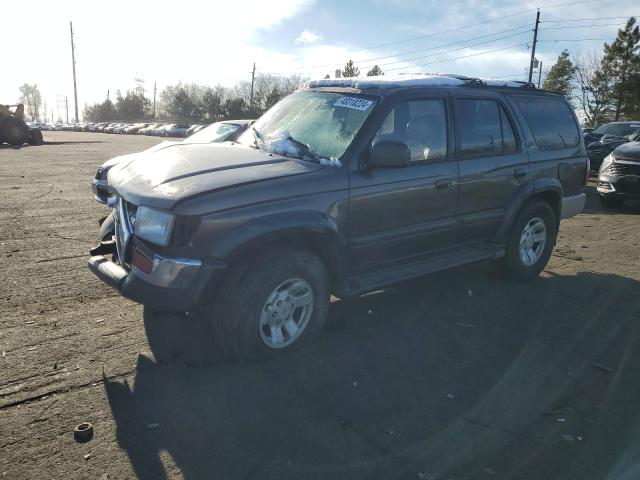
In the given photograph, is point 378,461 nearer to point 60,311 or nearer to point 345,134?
point 345,134

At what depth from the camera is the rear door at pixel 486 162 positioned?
15.5 ft

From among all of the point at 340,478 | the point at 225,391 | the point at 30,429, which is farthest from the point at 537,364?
the point at 30,429

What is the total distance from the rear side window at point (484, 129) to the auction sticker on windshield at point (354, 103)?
3.41 ft

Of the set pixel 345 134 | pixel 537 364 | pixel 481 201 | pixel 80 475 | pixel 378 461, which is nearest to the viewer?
pixel 80 475

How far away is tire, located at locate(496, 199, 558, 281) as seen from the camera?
5.42m

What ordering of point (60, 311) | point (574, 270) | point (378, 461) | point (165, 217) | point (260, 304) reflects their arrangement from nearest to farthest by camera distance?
point (378, 461) < point (165, 217) < point (260, 304) < point (60, 311) < point (574, 270)

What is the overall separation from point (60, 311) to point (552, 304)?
4.59 m

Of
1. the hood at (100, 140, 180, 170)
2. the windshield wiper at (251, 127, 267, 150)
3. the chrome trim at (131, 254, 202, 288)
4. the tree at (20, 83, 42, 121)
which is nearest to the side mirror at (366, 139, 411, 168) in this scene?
the windshield wiper at (251, 127, 267, 150)

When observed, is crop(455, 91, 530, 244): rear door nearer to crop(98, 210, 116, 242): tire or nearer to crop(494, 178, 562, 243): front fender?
crop(494, 178, 562, 243): front fender

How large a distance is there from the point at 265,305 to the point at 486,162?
271 cm

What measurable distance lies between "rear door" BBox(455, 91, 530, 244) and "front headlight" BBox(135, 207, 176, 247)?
2.72m

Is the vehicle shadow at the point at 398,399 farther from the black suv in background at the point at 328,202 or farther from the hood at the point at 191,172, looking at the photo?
the hood at the point at 191,172

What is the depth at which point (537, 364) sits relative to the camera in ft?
12.3

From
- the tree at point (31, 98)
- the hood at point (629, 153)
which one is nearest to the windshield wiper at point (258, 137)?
the hood at point (629, 153)
